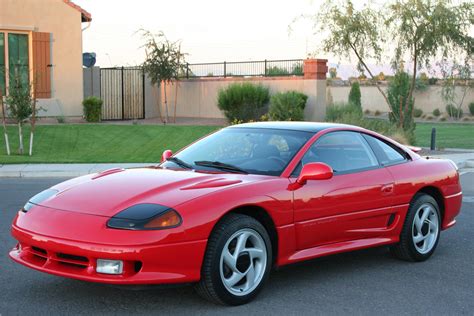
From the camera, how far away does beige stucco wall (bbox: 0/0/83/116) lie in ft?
79.7

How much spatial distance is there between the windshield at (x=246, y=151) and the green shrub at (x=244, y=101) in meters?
19.2

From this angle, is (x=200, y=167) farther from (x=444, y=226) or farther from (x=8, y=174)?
(x=8, y=174)

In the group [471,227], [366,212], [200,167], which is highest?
[200,167]

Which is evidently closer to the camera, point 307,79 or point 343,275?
point 343,275

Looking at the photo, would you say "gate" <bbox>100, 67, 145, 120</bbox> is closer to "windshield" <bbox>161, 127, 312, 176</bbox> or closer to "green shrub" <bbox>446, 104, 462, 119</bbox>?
"windshield" <bbox>161, 127, 312, 176</bbox>

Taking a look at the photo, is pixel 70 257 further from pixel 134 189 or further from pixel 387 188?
pixel 387 188

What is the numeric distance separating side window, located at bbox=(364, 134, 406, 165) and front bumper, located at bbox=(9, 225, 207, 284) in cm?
259

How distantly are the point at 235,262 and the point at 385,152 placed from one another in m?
2.48

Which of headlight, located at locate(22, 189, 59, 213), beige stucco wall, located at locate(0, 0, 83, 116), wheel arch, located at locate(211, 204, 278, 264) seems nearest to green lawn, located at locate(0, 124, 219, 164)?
beige stucco wall, located at locate(0, 0, 83, 116)

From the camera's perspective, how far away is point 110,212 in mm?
5469

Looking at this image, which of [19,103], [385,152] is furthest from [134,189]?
[19,103]

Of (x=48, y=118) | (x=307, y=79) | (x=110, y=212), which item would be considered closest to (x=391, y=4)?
(x=307, y=79)

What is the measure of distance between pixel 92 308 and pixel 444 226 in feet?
13.1

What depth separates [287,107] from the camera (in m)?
25.2
